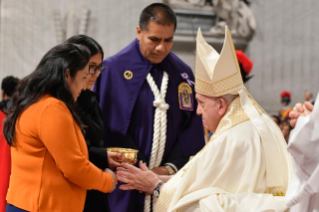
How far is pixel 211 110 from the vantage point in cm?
249

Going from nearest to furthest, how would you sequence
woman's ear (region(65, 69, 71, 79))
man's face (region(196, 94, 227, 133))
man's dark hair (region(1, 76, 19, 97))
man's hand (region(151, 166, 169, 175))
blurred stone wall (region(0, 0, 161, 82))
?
1. woman's ear (region(65, 69, 71, 79))
2. man's face (region(196, 94, 227, 133))
3. man's hand (region(151, 166, 169, 175))
4. man's dark hair (region(1, 76, 19, 97))
5. blurred stone wall (region(0, 0, 161, 82))

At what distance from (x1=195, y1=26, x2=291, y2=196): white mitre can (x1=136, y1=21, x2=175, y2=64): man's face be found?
48cm

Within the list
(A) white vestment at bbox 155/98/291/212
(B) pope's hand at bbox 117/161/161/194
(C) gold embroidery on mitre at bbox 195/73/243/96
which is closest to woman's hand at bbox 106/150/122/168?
(B) pope's hand at bbox 117/161/161/194

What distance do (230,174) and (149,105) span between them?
1.05 m

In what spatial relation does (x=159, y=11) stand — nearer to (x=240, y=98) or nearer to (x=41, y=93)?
(x=240, y=98)

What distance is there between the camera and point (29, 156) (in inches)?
81.8

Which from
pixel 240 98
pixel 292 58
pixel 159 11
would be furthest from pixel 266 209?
pixel 292 58

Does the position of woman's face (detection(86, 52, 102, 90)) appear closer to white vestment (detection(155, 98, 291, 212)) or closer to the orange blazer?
the orange blazer

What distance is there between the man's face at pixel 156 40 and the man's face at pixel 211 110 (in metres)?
0.69

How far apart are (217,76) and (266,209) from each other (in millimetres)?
829

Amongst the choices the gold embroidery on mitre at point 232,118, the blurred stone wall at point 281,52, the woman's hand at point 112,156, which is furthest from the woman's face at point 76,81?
the blurred stone wall at point 281,52

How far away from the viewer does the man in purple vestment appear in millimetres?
2992

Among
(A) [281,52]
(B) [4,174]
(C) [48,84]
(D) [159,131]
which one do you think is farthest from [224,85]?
(A) [281,52]

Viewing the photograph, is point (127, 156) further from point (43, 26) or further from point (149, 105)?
point (43, 26)
